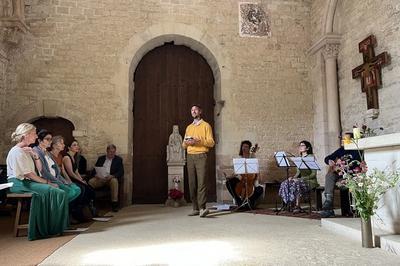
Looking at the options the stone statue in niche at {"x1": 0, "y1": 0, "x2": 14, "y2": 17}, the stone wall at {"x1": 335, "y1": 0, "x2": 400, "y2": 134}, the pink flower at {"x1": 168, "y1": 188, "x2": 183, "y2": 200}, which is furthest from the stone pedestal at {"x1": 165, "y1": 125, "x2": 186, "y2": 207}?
the stone statue in niche at {"x1": 0, "y1": 0, "x2": 14, "y2": 17}

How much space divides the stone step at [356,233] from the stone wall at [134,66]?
12.2 ft

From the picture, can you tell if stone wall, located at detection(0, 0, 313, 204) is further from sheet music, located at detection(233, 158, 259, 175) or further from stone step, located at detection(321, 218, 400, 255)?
stone step, located at detection(321, 218, 400, 255)

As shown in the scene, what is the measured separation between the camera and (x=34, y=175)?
4.06m

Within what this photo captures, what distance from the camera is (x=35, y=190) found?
399cm

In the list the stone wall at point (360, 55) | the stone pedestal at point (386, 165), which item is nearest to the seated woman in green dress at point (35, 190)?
the stone pedestal at point (386, 165)

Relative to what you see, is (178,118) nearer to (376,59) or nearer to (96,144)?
(96,144)

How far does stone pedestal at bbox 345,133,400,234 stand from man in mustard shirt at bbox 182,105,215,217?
2.31 metres

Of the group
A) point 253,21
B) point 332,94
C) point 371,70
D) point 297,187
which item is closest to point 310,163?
point 297,187

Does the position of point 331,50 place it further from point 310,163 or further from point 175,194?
point 175,194

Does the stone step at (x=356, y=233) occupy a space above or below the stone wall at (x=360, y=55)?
below

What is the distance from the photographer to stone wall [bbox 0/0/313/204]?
730 cm

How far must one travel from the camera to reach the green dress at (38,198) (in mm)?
3910

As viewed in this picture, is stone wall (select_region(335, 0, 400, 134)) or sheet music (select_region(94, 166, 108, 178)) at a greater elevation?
stone wall (select_region(335, 0, 400, 134))

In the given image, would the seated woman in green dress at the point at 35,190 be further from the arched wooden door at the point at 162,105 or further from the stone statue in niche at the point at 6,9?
the stone statue in niche at the point at 6,9
